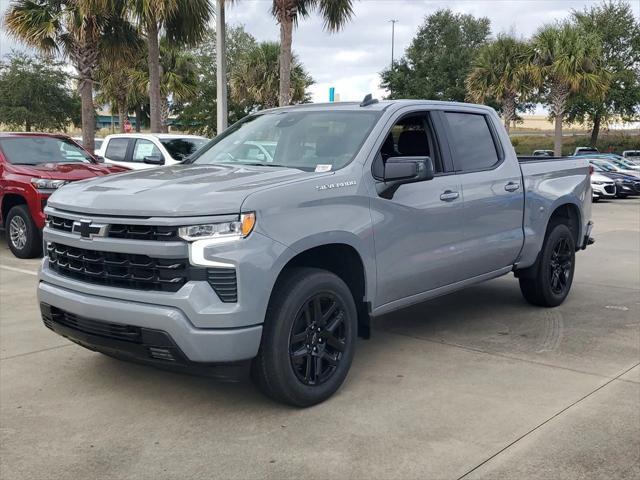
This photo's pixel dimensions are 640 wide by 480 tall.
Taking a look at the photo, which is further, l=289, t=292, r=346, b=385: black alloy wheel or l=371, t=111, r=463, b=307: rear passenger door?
l=371, t=111, r=463, b=307: rear passenger door

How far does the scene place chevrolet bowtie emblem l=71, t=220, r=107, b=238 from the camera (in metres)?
3.95

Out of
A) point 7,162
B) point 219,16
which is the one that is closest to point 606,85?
point 219,16

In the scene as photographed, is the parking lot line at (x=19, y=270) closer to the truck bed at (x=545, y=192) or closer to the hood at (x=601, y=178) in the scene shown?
the truck bed at (x=545, y=192)

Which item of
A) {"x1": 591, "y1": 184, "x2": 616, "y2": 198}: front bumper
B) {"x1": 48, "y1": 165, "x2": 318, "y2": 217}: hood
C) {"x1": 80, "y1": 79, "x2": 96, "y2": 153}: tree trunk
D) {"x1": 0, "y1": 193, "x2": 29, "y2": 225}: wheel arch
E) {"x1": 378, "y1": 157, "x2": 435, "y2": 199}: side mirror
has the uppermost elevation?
{"x1": 80, "y1": 79, "x2": 96, "y2": 153}: tree trunk

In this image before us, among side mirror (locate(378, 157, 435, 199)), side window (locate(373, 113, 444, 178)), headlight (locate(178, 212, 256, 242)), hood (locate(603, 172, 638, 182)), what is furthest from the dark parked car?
headlight (locate(178, 212, 256, 242))

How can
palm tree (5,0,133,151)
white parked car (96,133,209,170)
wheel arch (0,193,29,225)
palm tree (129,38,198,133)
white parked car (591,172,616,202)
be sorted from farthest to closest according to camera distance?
1. palm tree (129,38,198,133)
2. white parked car (591,172,616,202)
3. palm tree (5,0,133,151)
4. white parked car (96,133,209,170)
5. wheel arch (0,193,29,225)

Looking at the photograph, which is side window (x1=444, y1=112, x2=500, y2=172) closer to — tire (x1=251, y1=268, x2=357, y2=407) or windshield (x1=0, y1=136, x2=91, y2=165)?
tire (x1=251, y1=268, x2=357, y2=407)

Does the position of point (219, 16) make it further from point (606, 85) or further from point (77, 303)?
point (606, 85)

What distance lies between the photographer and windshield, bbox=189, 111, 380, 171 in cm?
478

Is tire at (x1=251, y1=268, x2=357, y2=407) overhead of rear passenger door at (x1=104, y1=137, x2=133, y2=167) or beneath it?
beneath

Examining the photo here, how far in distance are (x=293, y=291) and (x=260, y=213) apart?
0.50 meters

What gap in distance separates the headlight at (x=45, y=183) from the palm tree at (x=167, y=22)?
783 cm

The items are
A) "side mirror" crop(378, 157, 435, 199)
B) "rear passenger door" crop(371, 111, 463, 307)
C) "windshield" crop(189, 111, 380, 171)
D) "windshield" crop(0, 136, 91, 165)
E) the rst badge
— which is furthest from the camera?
"windshield" crop(0, 136, 91, 165)

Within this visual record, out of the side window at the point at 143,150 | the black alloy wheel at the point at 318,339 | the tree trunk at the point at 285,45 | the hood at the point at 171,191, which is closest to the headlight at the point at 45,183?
the side window at the point at 143,150
